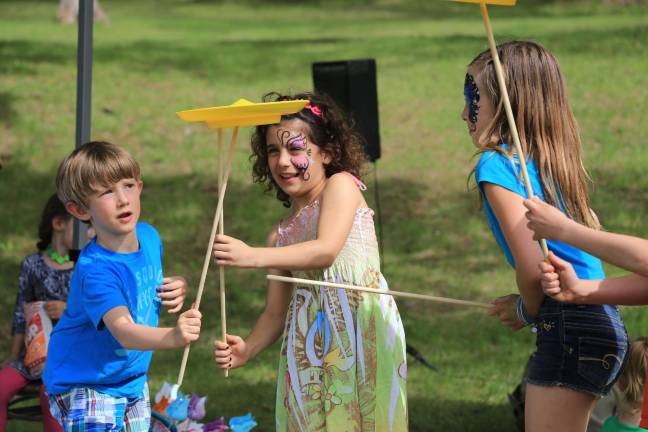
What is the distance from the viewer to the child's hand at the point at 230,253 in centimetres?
285

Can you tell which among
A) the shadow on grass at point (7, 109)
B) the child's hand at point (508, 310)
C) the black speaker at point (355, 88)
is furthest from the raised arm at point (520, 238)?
the shadow on grass at point (7, 109)

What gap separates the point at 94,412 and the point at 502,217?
1.33 m

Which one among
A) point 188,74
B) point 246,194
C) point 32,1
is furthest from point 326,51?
point 32,1

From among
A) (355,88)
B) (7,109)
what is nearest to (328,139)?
(355,88)

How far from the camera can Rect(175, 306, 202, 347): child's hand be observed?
282 cm

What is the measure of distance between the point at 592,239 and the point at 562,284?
0.47 feet

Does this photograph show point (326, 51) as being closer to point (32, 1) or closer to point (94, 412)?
point (32, 1)

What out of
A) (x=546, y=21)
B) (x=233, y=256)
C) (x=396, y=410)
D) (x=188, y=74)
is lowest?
(x=396, y=410)

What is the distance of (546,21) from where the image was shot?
49.5 ft

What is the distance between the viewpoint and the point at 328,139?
3316 mm

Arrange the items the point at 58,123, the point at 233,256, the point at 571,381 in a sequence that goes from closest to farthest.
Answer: the point at 571,381
the point at 233,256
the point at 58,123

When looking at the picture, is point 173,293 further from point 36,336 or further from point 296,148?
point 36,336

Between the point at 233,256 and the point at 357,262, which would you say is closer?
the point at 233,256

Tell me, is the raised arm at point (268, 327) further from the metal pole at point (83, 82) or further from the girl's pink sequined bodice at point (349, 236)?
the metal pole at point (83, 82)
